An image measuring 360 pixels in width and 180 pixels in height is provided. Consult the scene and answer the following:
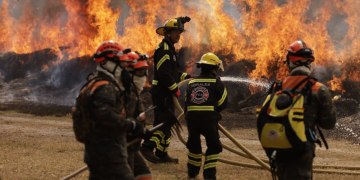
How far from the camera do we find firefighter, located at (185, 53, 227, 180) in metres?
5.01

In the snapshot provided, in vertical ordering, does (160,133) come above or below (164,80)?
below

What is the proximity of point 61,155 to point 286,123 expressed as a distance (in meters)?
5.50

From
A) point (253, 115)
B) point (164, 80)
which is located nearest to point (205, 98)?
point (164, 80)

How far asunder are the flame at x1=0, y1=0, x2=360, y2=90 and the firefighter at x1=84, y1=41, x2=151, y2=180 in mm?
16331

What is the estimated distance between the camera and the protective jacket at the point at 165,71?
5930 mm

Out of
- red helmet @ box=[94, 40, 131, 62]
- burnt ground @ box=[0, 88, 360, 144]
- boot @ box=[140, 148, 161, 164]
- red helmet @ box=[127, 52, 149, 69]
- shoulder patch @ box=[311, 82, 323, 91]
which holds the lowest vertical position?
Result: burnt ground @ box=[0, 88, 360, 144]

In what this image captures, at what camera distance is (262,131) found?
10.2 feet

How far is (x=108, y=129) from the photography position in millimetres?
2861

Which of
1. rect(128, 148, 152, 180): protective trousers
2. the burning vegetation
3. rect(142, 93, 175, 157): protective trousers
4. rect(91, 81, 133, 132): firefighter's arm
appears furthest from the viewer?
the burning vegetation

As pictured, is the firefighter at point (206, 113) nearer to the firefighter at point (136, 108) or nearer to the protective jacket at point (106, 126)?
the firefighter at point (136, 108)

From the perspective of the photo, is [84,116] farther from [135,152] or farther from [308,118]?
[308,118]

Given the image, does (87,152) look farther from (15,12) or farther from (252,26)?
(15,12)

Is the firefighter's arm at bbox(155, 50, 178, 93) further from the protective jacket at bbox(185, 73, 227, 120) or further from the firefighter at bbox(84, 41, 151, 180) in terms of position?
the firefighter at bbox(84, 41, 151, 180)

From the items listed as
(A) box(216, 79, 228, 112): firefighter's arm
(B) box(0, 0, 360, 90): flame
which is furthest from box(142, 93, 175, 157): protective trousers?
(B) box(0, 0, 360, 90): flame
